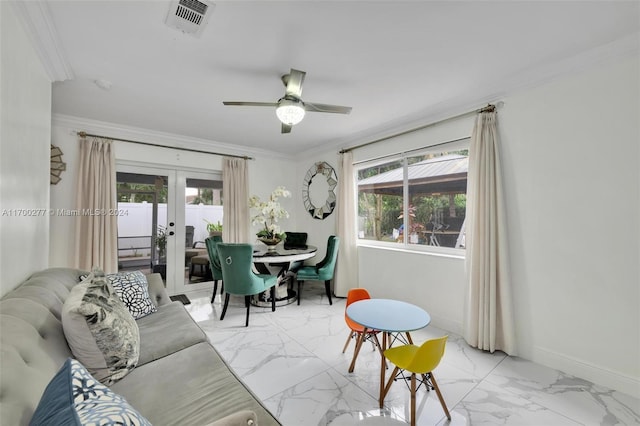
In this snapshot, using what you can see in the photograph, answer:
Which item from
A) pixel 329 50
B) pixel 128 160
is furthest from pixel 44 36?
pixel 128 160

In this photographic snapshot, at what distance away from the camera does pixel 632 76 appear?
1831 millimetres

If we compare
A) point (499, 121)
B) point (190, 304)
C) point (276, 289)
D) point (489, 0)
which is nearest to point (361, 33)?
point (489, 0)

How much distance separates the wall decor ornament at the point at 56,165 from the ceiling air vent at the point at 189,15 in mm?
2714

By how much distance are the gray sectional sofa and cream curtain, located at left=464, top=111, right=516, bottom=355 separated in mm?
2174

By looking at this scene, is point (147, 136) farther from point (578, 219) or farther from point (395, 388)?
point (578, 219)

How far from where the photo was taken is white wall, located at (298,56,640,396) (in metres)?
1.85

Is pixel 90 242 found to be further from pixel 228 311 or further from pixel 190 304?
pixel 228 311

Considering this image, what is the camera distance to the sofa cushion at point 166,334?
5.05 feet

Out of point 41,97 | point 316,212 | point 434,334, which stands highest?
point 41,97

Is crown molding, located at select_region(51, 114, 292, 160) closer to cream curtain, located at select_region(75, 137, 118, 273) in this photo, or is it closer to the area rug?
cream curtain, located at select_region(75, 137, 118, 273)

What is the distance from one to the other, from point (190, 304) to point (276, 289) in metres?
1.20

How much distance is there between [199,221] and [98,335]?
3.27m

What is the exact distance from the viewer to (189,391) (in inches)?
47.0

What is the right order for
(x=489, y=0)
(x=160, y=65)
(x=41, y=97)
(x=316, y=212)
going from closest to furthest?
(x=489, y=0), (x=41, y=97), (x=160, y=65), (x=316, y=212)
